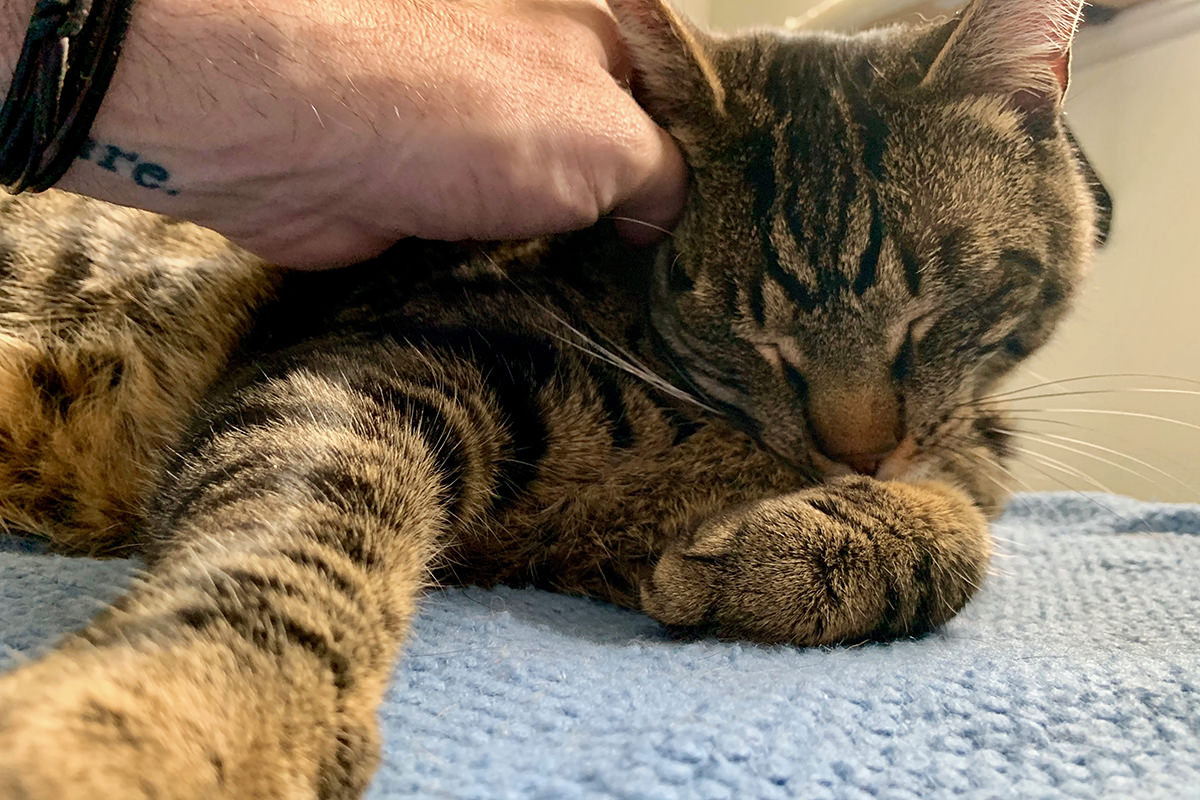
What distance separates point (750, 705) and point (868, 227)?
20.1 inches

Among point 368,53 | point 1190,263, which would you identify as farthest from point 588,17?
point 1190,263

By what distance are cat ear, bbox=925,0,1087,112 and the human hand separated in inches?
12.6

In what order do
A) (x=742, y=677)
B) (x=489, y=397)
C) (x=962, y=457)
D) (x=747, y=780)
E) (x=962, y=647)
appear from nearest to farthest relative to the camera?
(x=747, y=780) < (x=742, y=677) < (x=962, y=647) < (x=489, y=397) < (x=962, y=457)

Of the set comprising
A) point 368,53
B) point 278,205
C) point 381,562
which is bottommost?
point 381,562

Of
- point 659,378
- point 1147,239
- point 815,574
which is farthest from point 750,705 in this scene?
point 1147,239

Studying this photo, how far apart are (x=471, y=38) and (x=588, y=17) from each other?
7.3 inches

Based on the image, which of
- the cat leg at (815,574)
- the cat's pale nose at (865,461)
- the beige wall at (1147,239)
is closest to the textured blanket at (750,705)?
the cat leg at (815,574)

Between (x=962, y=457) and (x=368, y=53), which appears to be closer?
(x=368, y=53)

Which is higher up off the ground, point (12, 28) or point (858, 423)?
point (12, 28)

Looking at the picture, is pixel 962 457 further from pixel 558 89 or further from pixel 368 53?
pixel 368 53

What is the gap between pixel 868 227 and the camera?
0.86 metres

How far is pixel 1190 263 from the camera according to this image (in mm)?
1604

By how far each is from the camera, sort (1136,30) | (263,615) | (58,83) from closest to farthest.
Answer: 1. (263,615)
2. (58,83)
3. (1136,30)

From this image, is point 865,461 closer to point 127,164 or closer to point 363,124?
point 363,124
